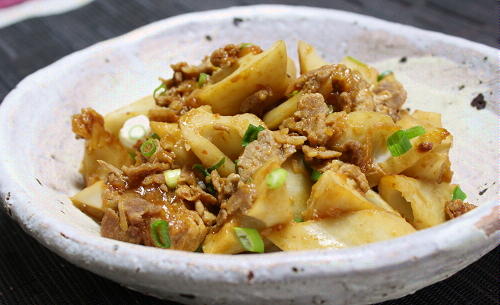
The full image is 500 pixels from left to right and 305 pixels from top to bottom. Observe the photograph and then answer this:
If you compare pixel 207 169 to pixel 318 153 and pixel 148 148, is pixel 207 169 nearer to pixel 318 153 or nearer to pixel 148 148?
pixel 148 148

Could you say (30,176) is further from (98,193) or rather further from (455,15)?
(455,15)

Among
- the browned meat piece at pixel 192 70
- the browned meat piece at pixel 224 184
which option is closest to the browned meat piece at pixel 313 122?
the browned meat piece at pixel 224 184

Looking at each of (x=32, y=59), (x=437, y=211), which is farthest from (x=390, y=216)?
(x=32, y=59)

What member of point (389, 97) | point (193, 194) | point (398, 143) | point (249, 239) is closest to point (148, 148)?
point (193, 194)

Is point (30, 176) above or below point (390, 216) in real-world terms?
below

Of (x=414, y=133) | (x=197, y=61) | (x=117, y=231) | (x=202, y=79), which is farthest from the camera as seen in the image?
(x=197, y=61)

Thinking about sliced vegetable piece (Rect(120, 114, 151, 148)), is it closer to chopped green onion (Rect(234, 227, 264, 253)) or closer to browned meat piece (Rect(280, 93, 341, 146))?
browned meat piece (Rect(280, 93, 341, 146))

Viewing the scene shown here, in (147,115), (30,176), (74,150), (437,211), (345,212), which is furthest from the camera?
(74,150)
